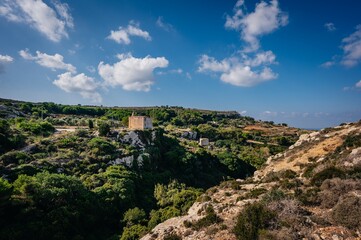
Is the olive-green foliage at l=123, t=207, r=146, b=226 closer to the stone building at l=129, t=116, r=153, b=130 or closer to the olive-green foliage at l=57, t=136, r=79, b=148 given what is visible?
the olive-green foliage at l=57, t=136, r=79, b=148

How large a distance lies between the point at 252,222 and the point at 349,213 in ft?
14.7

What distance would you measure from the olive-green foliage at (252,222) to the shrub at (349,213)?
2.99 m

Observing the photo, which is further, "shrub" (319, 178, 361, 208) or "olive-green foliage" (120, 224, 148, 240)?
"olive-green foliage" (120, 224, 148, 240)

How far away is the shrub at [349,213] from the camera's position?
10.8m

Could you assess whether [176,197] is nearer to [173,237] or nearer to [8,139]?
[173,237]

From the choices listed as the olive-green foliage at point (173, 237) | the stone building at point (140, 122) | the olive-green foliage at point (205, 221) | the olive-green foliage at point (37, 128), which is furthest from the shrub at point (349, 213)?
the stone building at point (140, 122)

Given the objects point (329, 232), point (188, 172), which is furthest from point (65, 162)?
point (329, 232)

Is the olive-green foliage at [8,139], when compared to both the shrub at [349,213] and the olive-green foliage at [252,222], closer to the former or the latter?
the olive-green foliage at [252,222]

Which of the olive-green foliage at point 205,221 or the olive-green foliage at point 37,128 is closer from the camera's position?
the olive-green foliage at point 205,221

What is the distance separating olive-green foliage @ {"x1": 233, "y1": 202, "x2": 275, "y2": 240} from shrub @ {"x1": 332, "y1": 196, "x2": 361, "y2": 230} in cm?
299

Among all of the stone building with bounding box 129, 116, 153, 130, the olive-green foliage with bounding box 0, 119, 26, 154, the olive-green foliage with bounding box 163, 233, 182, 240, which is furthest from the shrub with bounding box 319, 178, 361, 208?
the stone building with bounding box 129, 116, 153, 130

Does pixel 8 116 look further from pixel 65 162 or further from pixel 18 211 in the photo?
pixel 18 211

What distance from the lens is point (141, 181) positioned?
44.4 meters

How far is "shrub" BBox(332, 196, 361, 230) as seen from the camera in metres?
10.8
